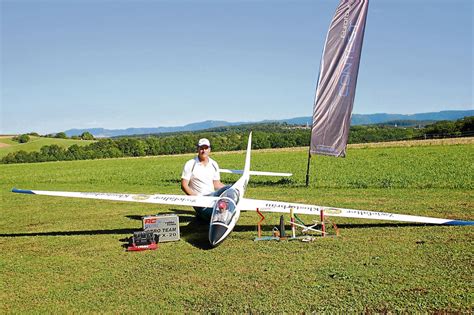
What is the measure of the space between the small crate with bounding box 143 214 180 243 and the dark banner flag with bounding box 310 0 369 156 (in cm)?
978

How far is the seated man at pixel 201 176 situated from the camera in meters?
10.5

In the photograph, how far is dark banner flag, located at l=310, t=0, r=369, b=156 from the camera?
1664 centimetres

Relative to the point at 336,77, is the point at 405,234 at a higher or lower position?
lower

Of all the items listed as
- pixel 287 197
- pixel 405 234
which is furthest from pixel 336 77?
pixel 405 234

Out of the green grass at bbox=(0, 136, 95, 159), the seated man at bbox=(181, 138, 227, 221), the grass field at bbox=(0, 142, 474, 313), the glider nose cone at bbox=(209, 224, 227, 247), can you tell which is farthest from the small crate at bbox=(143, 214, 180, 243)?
the green grass at bbox=(0, 136, 95, 159)

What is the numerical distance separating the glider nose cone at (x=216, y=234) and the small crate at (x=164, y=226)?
1180 millimetres

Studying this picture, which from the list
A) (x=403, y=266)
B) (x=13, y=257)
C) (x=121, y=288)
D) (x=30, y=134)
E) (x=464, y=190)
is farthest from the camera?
(x=30, y=134)

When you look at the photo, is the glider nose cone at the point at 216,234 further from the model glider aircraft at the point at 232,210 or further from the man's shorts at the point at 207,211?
the man's shorts at the point at 207,211

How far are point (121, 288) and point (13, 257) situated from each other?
3509 millimetres

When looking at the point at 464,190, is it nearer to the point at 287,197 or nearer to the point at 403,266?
the point at 287,197

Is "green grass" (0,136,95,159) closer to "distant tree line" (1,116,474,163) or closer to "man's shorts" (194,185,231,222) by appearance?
"distant tree line" (1,116,474,163)

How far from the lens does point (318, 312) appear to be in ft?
16.9

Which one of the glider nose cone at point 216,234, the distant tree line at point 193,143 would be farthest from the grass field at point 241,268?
the distant tree line at point 193,143

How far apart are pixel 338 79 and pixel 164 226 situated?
11.0 meters
